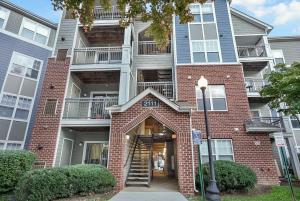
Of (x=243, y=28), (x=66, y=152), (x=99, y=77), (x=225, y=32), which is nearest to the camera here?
(x=66, y=152)

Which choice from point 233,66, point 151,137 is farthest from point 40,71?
point 233,66

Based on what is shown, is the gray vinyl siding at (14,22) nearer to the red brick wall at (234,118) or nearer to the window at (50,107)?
the window at (50,107)

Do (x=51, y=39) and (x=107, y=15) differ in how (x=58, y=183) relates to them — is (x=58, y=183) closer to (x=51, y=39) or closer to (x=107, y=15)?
(x=107, y=15)

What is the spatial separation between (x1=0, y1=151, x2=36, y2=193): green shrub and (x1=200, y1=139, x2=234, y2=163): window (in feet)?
32.4

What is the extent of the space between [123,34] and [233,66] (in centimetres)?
867

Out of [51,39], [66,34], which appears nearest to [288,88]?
[66,34]

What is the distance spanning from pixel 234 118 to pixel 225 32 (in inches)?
273

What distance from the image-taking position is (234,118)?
523 inches

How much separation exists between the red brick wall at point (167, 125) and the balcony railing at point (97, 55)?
16.3ft

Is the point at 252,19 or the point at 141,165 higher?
the point at 252,19

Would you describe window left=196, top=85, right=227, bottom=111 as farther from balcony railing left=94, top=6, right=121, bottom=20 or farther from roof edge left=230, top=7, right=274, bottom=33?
balcony railing left=94, top=6, right=121, bottom=20

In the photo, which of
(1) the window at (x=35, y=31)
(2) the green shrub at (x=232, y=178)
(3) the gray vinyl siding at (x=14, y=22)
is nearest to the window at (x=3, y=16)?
(3) the gray vinyl siding at (x=14, y=22)

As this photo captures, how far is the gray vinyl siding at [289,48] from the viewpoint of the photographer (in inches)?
728

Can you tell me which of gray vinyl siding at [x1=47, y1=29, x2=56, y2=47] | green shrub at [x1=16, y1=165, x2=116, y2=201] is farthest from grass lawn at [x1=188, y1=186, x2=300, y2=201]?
gray vinyl siding at [x1=47, y1=29, x2=56, y2=47]
